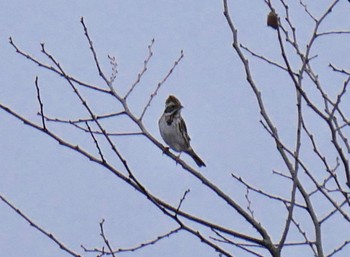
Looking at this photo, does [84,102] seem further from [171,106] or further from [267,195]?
[171,106]

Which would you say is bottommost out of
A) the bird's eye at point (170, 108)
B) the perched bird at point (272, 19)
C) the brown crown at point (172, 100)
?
the perched bird at point (272, 19)

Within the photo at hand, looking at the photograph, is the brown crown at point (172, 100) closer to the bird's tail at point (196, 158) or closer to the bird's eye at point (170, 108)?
the bird's eye at point (170, 108)

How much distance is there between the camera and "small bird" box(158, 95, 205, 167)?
32.6 feet

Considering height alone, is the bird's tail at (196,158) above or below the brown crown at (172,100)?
below

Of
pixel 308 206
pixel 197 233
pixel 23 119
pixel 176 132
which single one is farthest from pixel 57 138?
pixel 176 132

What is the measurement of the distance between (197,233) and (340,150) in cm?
70

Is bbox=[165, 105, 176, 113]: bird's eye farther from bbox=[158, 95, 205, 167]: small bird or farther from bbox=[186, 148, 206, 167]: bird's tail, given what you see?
bbox=[186, 148, 206, 167]: bird's tail

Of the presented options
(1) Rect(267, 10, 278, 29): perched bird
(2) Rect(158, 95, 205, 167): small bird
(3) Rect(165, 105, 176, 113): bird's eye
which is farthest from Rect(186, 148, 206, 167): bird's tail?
(1) Rect(267, 10, 278, 29): perched bird

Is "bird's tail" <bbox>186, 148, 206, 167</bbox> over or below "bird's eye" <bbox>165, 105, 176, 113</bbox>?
below

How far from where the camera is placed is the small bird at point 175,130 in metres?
9.93

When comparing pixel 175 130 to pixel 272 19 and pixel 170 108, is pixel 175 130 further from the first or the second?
pixel 272 19

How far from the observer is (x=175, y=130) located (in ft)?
32.6

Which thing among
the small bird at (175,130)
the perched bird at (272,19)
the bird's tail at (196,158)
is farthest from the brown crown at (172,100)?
the perched bird at (272,19)

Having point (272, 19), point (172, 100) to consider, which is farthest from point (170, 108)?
point (272, 19)
